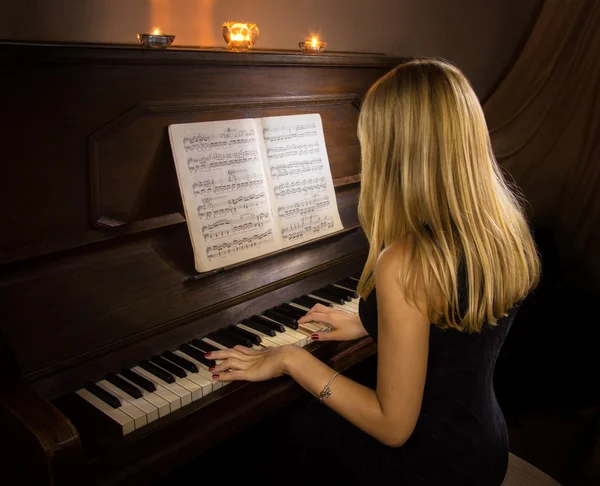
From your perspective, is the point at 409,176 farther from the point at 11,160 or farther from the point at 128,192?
the point at 11,160

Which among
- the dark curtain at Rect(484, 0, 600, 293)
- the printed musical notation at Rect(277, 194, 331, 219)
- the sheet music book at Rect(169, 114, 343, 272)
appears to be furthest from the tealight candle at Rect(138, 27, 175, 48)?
the dark curtain at Rect(484, 0, 600, 293)

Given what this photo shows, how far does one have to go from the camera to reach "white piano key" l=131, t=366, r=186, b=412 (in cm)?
139

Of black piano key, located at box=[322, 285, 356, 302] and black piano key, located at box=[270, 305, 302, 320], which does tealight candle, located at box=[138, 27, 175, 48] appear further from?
black piano key, located at box=[322, 285, 356, 302]

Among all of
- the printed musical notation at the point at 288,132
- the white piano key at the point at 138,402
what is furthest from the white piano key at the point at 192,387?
the printed musical notation at the point at 288,132

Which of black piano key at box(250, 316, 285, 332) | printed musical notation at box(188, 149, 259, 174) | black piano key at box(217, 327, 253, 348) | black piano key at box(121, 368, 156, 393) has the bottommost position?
black piano key at box(250, 316, 285, 332)

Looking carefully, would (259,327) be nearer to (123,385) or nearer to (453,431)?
(123,385)

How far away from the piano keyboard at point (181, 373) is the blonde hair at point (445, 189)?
524mm

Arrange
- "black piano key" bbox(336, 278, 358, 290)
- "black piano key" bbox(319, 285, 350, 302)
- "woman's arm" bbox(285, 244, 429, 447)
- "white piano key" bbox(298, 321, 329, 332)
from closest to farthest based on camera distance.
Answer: "woman's arm" bbox(285, 244, 429, 447), "white piano key" bbox(298, 321, 329, 332), "black piano key" bbox(319, 285, 350, 302), "black piano key" bbox(336, 278, 358, 290)

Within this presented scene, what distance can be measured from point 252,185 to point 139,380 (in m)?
0.69

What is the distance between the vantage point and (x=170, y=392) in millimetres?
1416

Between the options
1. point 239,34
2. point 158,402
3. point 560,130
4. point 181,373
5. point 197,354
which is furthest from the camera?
point 560,130

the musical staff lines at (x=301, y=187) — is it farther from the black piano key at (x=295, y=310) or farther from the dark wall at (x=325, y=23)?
the dark wall at (x=325, y=23)

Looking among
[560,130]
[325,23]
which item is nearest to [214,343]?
[325,23]

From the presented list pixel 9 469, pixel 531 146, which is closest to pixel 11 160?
pixel 9 469
